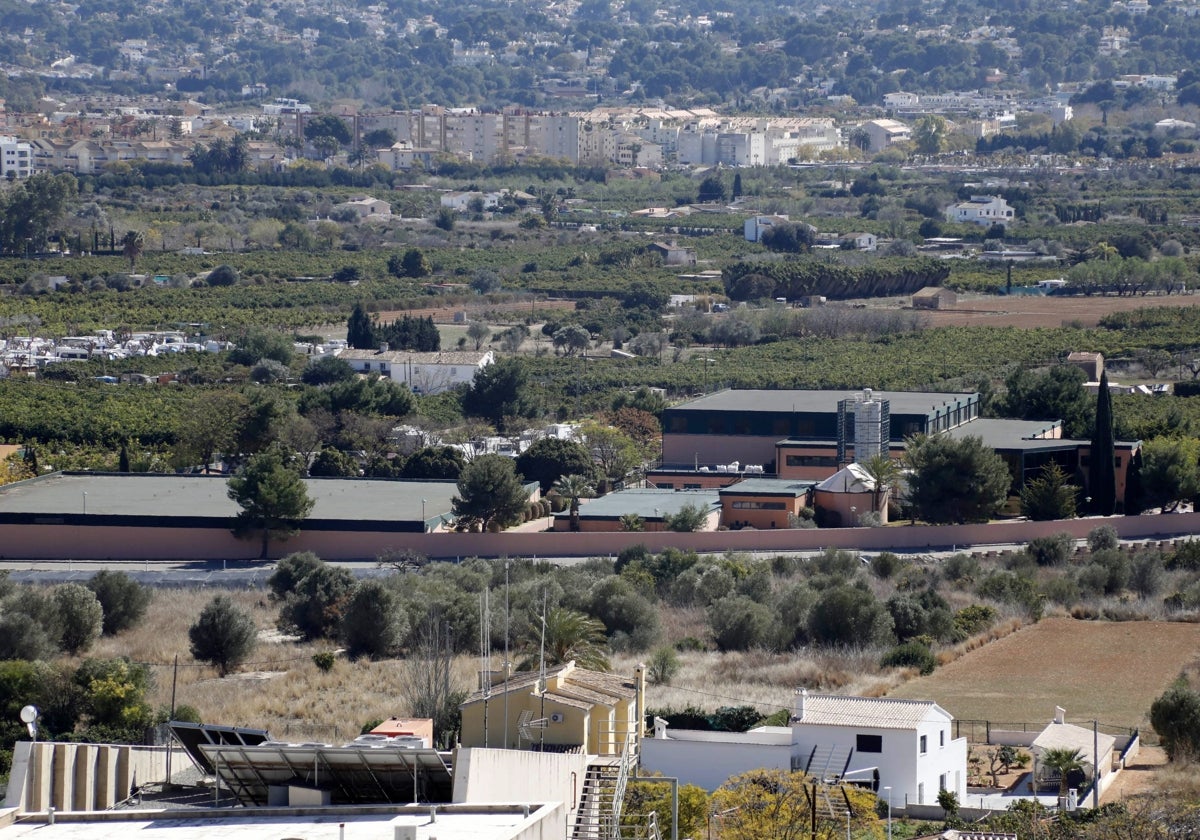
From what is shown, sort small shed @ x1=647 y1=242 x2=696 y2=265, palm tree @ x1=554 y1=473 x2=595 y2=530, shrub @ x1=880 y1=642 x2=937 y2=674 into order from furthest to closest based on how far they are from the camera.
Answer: small shed @ x1=647 y1=242 x2=696 y2=265 < palm tree @ x1=554 y1=473 x2=595 y2=530 < shrub @ x1=880 y1=642 x2=937 y2=674

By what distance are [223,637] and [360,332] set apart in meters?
35.1

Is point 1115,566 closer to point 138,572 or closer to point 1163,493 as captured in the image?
point 1163,493

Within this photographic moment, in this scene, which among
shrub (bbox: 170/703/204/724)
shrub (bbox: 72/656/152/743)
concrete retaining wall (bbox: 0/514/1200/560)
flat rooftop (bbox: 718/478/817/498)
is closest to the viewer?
shrub (bbox: 170/703/204/724)

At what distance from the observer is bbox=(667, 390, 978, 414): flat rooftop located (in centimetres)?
4744

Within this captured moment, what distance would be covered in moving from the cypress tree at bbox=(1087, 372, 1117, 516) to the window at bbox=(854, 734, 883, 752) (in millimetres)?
20185

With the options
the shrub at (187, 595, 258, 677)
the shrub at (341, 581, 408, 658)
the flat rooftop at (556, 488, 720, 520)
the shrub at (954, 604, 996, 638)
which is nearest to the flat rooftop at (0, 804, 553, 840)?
the shrub at (187, 595, 258, 677)

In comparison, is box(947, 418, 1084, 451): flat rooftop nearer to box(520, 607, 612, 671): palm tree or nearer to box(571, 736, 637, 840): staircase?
box(520, 607, 612, 671): palm tree

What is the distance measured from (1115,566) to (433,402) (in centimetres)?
2251

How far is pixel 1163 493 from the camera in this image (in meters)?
42.9

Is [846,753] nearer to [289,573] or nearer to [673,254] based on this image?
[289,573]

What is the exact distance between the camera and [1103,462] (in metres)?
42.6

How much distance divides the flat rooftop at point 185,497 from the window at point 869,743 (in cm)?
1891

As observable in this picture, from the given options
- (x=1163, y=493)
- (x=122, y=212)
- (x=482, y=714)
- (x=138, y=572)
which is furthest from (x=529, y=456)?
(x=122, y=212)

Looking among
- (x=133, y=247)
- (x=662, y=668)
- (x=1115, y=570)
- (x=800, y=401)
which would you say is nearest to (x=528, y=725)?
(x=662, y=668)
